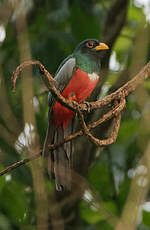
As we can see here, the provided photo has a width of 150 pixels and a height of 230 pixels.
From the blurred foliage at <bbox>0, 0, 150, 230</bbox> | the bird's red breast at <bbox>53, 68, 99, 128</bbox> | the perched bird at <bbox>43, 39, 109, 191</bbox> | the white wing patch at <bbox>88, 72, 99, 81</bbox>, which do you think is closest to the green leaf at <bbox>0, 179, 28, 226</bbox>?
the blurred foliage at <bbox>0, 0, 150, 230</bbox>

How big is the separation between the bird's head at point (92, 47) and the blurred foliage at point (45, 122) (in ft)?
1.44

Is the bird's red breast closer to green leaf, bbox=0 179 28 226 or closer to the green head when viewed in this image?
the green head

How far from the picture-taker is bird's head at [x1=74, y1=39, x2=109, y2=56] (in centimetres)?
496

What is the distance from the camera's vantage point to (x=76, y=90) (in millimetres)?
4438

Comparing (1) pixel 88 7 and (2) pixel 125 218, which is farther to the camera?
(1) pixel 88 7

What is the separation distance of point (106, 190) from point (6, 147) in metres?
1.40

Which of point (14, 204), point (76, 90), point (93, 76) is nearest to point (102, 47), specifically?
point (93, 76)

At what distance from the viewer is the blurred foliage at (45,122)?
14.6ft

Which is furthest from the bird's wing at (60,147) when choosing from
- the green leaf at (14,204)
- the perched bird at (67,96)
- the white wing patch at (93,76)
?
the green leaf at (14,204)

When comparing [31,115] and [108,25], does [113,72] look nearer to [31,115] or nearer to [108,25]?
[108,25]

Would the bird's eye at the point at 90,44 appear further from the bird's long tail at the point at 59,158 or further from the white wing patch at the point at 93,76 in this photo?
the bird's long tail at the point at 59,158

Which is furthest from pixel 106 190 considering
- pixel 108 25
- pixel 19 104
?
pixel 108 25

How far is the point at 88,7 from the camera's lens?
5781 mm

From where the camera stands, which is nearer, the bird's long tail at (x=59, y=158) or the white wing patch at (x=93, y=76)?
the bird's long tail at (x=59, y=158)
